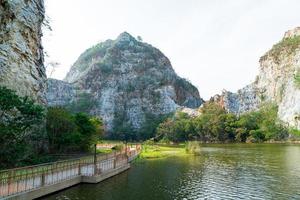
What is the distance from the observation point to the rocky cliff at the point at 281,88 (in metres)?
152

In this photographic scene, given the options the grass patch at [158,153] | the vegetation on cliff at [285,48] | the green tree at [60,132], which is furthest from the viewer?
the vegetation on cliff at [285,48]

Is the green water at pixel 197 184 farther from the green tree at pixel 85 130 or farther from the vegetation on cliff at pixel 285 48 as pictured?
the vegetation on cliff at pixel 285 48

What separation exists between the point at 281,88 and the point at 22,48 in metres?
152

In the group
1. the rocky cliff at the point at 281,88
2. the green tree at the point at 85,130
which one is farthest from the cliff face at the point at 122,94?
the green tree at the point at 85,130

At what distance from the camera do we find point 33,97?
50.8 metres

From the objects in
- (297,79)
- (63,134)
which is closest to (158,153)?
(63,134)

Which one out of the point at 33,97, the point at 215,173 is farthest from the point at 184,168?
the point at 33,97

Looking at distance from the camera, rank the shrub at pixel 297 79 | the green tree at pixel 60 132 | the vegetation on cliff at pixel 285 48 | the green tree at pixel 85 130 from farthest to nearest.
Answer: the vegetation on cliff at pixel 285 48 < the shrub at pixel 297 79 < the green tree at pixel 85 130 < the green tree at pixel 60 132

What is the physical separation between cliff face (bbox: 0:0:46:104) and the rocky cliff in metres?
118

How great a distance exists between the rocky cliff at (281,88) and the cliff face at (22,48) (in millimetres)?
118346

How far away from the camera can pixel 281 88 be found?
175875 millimetres

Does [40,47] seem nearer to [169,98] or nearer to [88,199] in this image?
[88,199]

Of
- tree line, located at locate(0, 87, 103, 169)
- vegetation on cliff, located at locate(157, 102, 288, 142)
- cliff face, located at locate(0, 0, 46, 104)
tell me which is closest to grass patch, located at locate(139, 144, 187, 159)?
tree line, located at locate(0, 87, 103, 169)

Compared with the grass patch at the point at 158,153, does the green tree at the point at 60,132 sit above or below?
above
